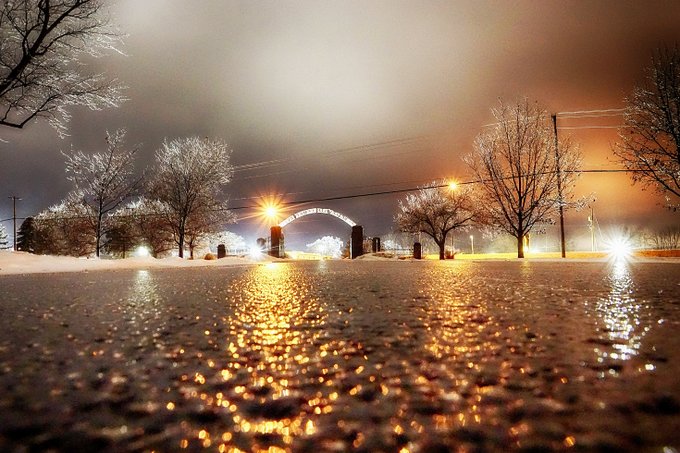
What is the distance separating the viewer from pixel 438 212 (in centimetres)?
4072

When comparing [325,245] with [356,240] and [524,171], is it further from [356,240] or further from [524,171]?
[524,171]

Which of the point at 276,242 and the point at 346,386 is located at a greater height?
the point at 276,242

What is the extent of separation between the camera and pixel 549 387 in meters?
0.81

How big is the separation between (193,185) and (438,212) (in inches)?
958

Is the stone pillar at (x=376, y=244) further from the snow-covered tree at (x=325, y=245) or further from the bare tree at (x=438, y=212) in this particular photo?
the snow-covered tree at (x=325, y=245)

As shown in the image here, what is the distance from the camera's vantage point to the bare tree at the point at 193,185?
99.1 ft

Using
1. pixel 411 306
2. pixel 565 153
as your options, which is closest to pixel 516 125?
pixel 565 153

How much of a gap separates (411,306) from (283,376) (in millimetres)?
1655

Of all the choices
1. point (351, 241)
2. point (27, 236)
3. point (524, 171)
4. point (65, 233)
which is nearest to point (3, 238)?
point (27, 236)

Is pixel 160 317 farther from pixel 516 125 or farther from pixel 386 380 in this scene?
pixel 516 125

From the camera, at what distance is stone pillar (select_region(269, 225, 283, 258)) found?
36.6 metres

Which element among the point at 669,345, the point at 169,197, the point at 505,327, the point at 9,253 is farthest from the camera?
A: the point at 169,197

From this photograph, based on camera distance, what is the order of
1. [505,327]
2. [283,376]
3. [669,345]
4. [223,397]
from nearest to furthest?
1. [223,397]
2. [283,376]
3. [669,345]
4. [505,327]

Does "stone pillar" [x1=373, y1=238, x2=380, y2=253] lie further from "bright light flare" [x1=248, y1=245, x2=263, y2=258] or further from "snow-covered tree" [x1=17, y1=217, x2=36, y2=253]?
"snow-covered tree" [x1=17, y1=217, x2=36, y2=253]
